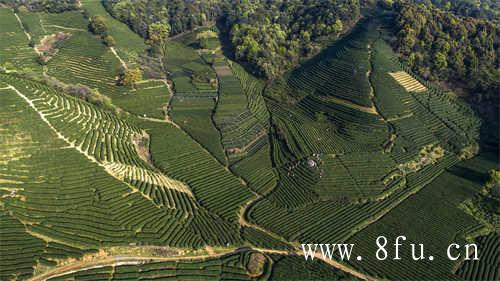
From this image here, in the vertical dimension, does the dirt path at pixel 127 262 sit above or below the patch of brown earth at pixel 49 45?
below

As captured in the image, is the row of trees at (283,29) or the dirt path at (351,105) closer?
the dirt path at (351,105)

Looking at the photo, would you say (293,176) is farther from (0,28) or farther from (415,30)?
(0,28)

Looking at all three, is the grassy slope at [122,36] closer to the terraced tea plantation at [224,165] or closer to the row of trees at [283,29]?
the terraced tea plantation at [224,165]

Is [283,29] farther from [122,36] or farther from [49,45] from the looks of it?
[49,45]

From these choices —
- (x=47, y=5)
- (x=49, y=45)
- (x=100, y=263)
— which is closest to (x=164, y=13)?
(x=47, y=5)

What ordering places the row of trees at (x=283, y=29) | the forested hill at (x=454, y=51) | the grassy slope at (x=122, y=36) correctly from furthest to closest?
the row of trees at (x=283, y=29) → the grassy slope at (x=122, y=36) → the forested hill at (x=454, y=51)

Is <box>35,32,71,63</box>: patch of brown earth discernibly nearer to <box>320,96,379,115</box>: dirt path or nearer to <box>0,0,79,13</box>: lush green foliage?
<box>0,0,79,13</box>: lush green foliage

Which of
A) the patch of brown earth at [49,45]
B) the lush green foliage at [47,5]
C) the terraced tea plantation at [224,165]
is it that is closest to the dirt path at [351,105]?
the terraced tea plantation at [224,165]
